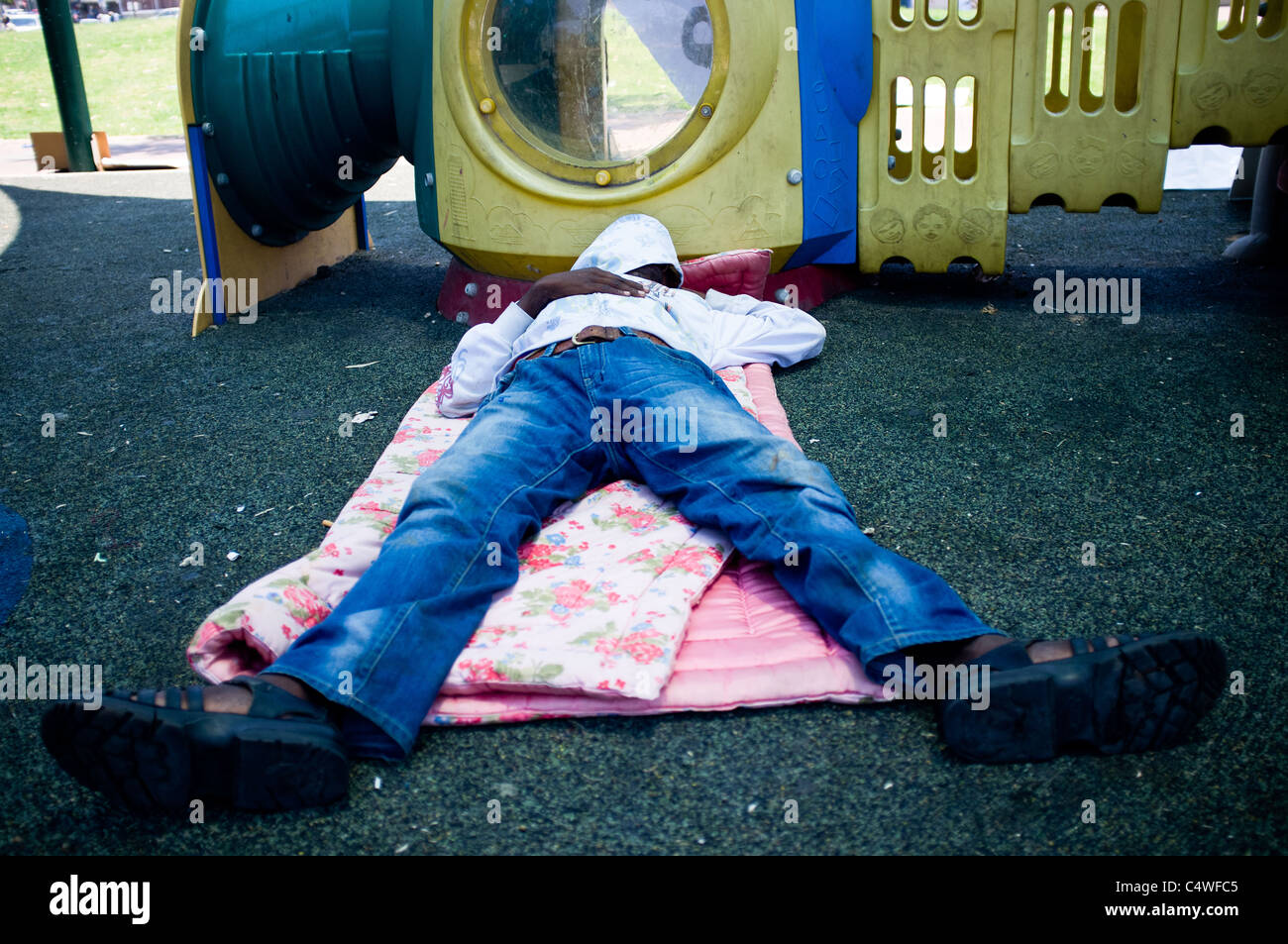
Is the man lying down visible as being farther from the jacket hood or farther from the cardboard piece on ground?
the cardboard piece on ground

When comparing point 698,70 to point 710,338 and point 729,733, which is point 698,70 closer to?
point 710,338

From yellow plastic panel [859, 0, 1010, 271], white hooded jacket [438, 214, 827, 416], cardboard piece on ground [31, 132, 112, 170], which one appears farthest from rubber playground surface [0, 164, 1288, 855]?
cardboard piece on ground [31, 132, 112, 170]

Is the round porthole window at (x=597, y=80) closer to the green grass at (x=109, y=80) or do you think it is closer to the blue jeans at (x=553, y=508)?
the blue jeans at (x=553, y=508)

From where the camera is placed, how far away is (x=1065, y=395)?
304 cm

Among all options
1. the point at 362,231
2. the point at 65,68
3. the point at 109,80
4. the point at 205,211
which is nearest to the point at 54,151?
the point at 65,68

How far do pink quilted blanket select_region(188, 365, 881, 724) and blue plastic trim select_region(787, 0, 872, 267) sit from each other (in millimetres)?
1839

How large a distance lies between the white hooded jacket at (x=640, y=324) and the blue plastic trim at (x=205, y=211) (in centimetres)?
148

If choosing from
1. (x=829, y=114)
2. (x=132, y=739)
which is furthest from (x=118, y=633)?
(x=829, y=114)

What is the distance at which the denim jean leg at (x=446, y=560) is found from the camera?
62.3 inches

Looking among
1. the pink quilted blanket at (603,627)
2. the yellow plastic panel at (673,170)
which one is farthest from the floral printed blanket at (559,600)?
the yellow plastic panel at (673,170)

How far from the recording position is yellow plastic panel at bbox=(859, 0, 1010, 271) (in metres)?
3.63

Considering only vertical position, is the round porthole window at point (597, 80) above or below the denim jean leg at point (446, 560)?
above

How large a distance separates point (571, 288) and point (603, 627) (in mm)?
1132
